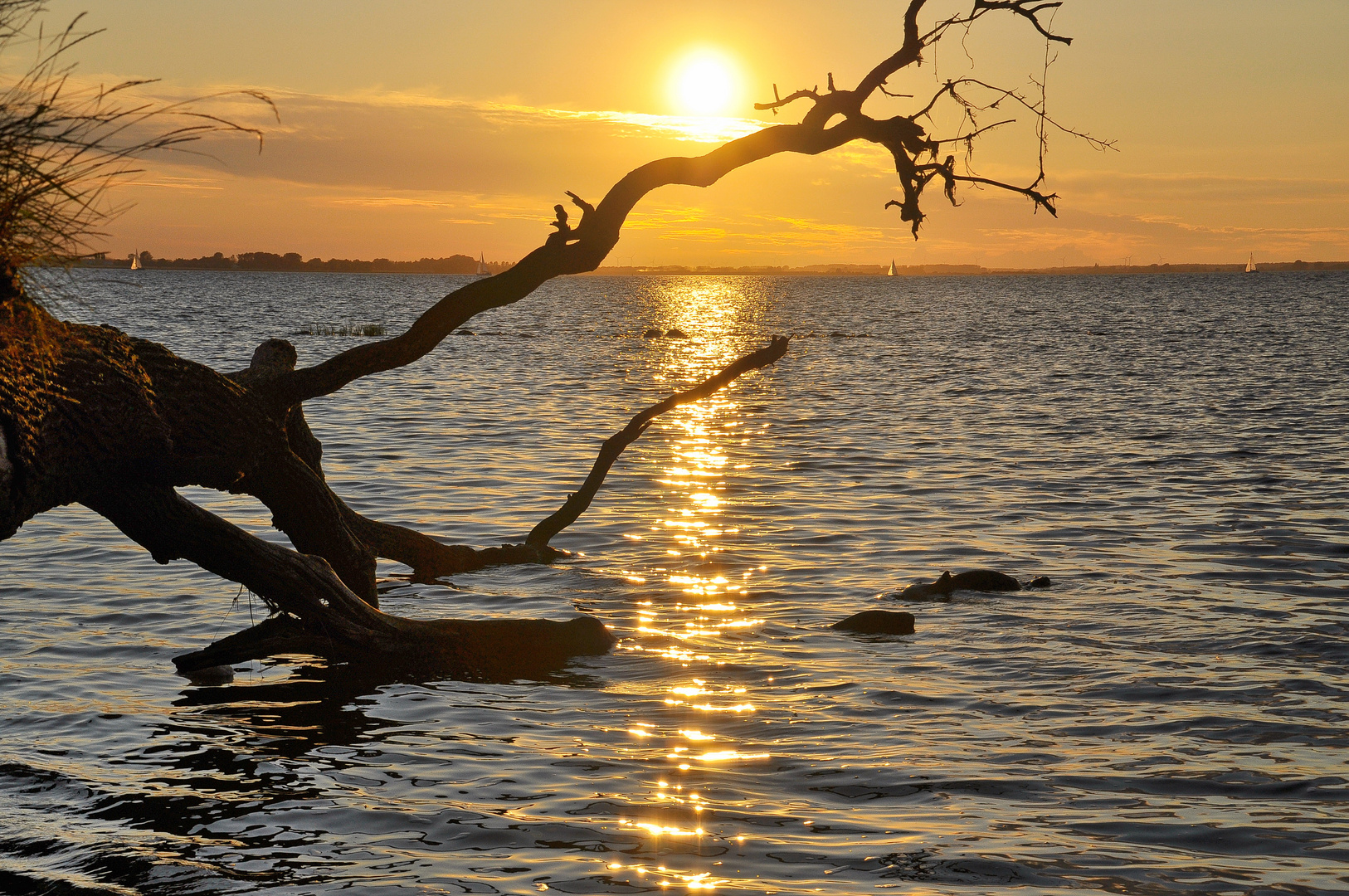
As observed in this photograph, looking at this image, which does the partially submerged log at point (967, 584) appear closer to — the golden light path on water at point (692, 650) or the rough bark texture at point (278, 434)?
the golden light path on water at point (692, 650)

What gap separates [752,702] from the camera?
1020 centimetres

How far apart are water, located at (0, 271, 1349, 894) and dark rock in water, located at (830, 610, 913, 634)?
0.68 feet

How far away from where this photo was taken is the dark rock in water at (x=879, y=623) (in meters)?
12.3

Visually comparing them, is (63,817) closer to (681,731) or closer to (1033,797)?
(681,731)

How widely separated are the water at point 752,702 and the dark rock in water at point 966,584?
332mm

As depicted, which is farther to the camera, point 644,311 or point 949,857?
point 644,311

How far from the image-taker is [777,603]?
13.9m

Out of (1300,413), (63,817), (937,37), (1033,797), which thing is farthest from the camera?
(1300,413)

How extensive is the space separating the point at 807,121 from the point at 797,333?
262 ft

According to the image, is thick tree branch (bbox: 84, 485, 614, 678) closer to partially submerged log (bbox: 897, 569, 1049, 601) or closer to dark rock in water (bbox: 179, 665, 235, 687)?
dark rock in water (bbox: 179, 665, 235, 687)

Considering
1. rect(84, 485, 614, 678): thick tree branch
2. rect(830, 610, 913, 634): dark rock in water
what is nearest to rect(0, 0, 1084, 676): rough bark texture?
rect(84, 485, 614, 678): thick tree branch

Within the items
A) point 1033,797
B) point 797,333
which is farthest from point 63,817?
point 797,333

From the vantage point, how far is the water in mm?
6949

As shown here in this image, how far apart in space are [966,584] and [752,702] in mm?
5061
